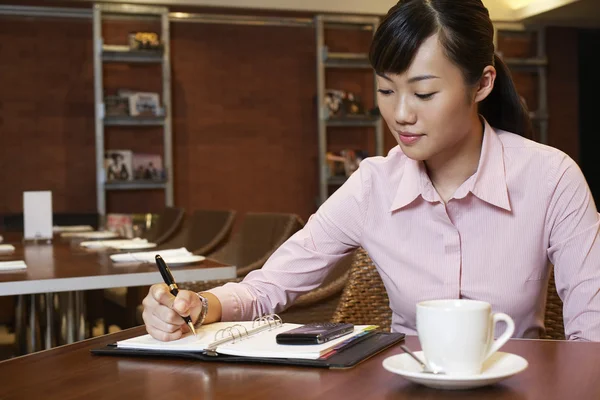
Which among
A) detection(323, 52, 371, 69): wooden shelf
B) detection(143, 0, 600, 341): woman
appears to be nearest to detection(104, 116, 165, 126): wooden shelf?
detection(323, 52, 371, 69): wooden shelf

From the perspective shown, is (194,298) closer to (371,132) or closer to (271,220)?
(271,220)

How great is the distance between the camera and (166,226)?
18.3ft

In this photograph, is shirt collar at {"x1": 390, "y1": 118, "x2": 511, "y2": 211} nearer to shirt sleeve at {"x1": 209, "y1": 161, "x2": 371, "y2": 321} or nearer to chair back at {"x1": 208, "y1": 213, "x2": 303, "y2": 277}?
shirt sleeve at {"x1": 209, "y1": 161, "x2": 371, "y2": 321}

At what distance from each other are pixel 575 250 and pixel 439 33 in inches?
18.5

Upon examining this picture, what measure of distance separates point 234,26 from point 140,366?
6.47 m

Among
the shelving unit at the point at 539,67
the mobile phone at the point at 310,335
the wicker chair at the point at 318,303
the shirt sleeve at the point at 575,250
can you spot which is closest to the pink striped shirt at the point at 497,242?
the shirt sleeve at the point at 575,250

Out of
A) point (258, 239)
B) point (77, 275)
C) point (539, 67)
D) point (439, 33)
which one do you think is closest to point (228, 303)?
point (439, 33)

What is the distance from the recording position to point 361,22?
7488 millimetres

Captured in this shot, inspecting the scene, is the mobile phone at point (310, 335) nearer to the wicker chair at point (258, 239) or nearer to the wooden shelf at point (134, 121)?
the wicker chair at point (258, 239)

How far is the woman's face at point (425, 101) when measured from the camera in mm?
1526

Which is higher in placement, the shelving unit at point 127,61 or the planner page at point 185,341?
the shelving unit at point 127,61

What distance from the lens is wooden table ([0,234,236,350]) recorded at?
7.78 ft

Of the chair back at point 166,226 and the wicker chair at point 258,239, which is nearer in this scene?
the wicker chair at point 258,239

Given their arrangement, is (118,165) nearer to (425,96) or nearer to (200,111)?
(200,111)
